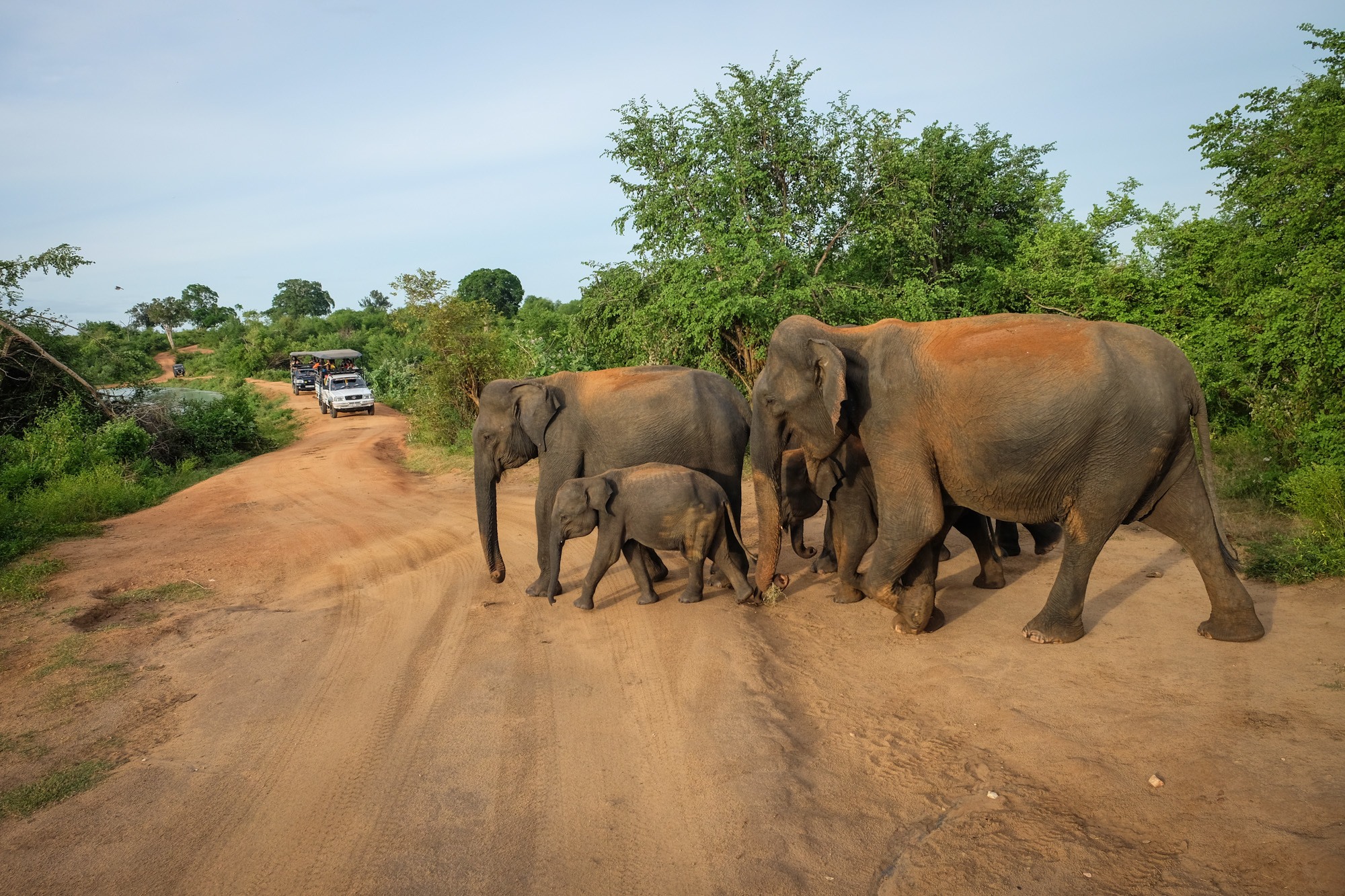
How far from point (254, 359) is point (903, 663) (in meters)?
52.7

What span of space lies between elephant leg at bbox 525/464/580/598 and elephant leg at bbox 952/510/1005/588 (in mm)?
3771

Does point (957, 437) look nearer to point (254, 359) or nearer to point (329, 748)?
point (329, 748)

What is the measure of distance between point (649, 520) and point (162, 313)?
83.0 m

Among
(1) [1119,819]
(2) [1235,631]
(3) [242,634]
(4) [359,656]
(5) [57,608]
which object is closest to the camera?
(1) [1119,819]

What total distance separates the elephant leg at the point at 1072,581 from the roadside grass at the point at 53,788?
6442 millimetres

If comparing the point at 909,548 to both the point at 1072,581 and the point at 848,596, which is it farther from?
the point at 848,596

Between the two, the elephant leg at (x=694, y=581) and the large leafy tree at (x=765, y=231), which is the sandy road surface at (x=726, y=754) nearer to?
the elephant leg at (x=694, y=581)

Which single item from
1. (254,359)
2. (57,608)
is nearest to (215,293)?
(254,359)

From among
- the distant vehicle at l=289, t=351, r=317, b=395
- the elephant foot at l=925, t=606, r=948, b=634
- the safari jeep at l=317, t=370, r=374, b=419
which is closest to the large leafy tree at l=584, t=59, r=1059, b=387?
the elephant foot at l=925, t=606, r=948, b=634

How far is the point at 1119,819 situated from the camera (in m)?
4.20

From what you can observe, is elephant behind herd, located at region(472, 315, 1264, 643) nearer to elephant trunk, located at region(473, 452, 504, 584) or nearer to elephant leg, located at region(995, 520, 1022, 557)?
elephant leg, located at region(995, 520, 1022, 557)

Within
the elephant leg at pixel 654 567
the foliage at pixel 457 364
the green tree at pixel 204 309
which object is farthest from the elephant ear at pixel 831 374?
the green tree at pixel 204 309

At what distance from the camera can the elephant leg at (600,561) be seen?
25.1 feet

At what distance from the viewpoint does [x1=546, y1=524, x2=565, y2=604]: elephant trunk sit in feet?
25.4
